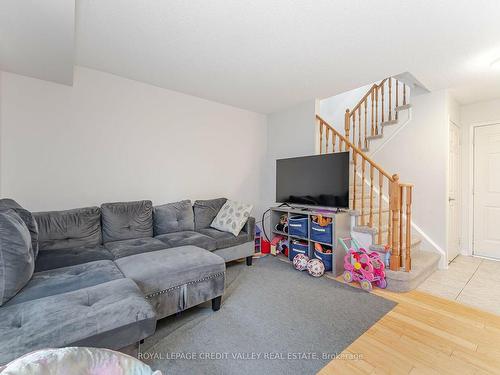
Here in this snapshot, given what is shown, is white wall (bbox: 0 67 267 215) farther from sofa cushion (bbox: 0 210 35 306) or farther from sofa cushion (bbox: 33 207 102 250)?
sofa cushion (bbox: 0 210 35 306)

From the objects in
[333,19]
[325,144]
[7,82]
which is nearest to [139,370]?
[333,19]

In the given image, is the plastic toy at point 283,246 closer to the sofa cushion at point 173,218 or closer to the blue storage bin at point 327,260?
the blue storage bin at point 327,260

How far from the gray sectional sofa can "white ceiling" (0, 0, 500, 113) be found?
Answer: 1559mm

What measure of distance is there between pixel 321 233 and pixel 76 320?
2558 millimetres

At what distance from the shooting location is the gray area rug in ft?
4.92

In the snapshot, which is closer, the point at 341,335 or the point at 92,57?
the point at 341,335

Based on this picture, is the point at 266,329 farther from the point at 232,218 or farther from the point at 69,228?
the point at 69,228

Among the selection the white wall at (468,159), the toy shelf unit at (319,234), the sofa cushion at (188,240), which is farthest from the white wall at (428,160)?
the sofa cushion at (188,240)

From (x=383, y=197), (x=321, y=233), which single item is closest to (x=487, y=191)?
(x=383, y=197)

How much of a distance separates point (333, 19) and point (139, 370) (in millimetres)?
2389

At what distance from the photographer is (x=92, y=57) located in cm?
246

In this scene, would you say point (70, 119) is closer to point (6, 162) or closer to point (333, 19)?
point (6, 162)

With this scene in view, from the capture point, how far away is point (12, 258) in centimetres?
133

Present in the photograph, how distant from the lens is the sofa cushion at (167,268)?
1715 millimetres
